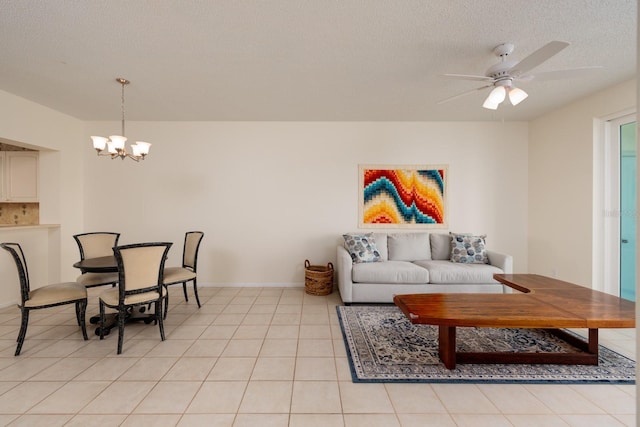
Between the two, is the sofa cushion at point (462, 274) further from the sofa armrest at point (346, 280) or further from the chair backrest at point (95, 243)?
the chair backrest at point (95, 243)

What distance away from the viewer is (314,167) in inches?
170

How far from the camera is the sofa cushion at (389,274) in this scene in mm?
3434

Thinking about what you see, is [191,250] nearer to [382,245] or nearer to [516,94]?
[382,245]

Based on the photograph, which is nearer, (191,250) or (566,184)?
(191,250)

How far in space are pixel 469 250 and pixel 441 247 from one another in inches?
15.4

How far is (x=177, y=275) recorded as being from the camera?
3.10m

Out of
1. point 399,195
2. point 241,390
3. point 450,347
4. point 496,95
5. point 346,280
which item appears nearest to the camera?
point 241,390

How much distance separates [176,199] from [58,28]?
2.51m

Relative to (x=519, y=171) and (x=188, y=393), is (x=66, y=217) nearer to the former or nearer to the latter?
(x=188, y=393)

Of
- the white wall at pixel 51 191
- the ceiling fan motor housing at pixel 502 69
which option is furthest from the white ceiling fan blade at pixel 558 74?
the white wall at pixel 51 191

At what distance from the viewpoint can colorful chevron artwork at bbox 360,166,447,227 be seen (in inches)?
170

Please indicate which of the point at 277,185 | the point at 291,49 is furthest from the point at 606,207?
the point at 277,185

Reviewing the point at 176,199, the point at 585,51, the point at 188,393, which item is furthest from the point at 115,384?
the point at 585,51

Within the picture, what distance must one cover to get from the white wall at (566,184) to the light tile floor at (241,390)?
4.00ft
